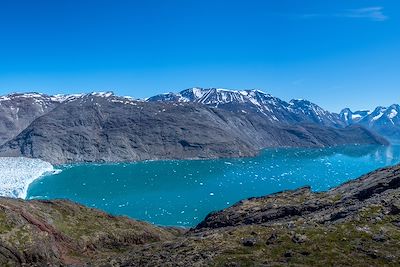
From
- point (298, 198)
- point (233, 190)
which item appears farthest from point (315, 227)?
point (233, 190)

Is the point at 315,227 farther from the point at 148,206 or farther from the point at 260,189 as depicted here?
the point at 260,189

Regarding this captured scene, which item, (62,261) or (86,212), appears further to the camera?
(86,212)

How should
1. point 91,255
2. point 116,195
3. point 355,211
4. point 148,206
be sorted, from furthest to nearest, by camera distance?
point 116,195, point 148,206, point 91,255, point 355,211

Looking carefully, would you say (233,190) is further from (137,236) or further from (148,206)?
(137,236)

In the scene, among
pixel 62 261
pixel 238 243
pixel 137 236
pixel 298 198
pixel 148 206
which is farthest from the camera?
pixel 148 206

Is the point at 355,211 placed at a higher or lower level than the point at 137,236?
higher

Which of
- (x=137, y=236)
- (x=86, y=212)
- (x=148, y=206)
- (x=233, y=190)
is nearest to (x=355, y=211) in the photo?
(x=137, y=236)
